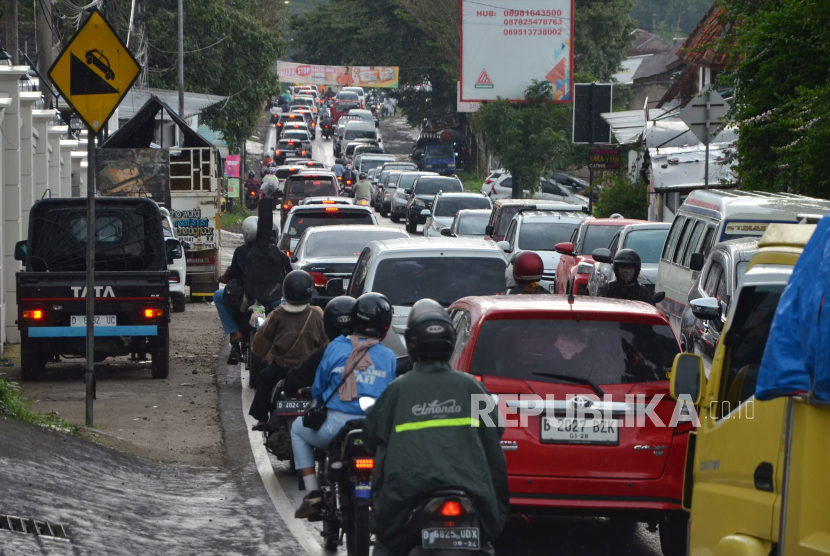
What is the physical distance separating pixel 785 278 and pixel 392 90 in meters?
74.9

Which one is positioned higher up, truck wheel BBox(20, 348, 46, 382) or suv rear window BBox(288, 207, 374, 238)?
suv rear window BBox(288, 207, 374, 238)

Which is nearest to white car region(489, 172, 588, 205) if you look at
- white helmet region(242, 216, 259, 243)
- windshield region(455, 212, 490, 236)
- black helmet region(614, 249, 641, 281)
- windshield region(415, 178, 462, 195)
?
windshield region(415, 178, 462, 195)

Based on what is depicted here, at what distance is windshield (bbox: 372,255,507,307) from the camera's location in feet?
36.2

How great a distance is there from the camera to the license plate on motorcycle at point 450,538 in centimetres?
489

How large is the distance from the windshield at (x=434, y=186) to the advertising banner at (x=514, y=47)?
758cm

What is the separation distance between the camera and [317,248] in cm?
1593

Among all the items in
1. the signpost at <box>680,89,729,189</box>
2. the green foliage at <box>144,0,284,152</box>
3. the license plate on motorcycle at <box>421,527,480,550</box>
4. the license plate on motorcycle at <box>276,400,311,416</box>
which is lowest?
the license plate on motorcycle at <box>276,400,311,416</box>

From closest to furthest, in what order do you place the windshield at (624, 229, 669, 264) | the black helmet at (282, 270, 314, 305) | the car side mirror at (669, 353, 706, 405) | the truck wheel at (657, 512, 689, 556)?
the car side mirror at (669, 353, 706, 405) < the truck wheel at (657, 512, 689, 556) < the black helmet at (282, 270, 314, 305) < the windshield at (624, 229, 669, 264)

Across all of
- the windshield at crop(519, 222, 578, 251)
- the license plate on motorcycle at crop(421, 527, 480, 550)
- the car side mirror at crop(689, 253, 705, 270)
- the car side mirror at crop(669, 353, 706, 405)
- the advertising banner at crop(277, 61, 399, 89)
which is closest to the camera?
the license plate on motorcycle at crop(421, 527, 480, 550)

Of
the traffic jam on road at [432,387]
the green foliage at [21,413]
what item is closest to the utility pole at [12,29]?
the traffic jam on road at [432,387]

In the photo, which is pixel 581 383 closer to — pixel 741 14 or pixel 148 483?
pixel 148 483

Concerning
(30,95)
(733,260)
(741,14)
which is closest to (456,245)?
(733,260)

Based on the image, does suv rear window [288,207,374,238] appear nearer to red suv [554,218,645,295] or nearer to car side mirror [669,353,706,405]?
red suv [554,218,645,295]

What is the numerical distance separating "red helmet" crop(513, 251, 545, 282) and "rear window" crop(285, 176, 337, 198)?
2498 cm
